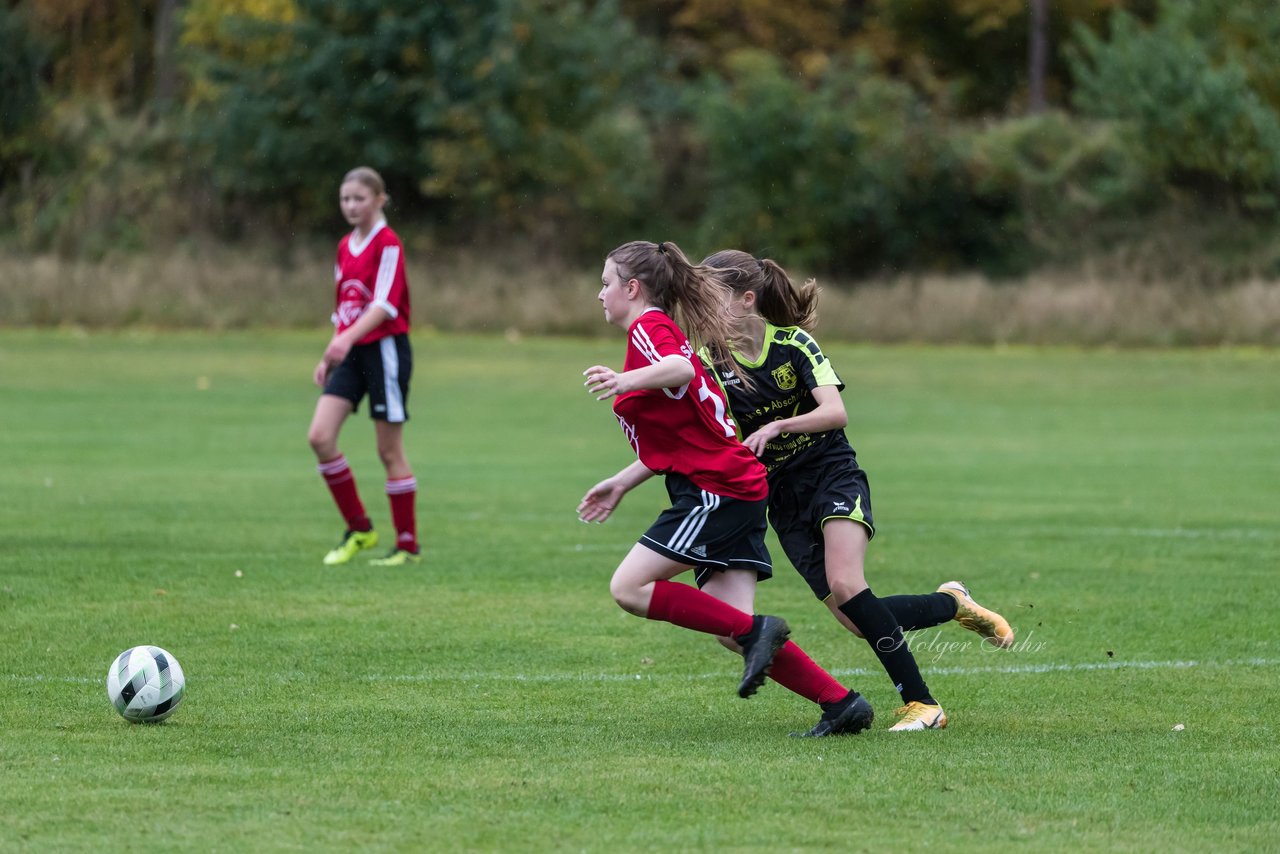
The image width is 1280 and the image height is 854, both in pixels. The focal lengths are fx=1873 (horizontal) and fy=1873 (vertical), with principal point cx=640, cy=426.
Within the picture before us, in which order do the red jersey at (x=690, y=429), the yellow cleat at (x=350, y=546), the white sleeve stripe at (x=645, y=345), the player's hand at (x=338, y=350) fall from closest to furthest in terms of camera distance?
1. the white sleeve stripe at (x=645, y=345)
2. the red jersey at (x=690, y=429)
3. the player's hand at (x=338, y=350)
4. the yellow cleat at (x=350, y=546)

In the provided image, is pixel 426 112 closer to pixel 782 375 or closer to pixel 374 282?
pixel 374 282

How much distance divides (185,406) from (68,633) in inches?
554

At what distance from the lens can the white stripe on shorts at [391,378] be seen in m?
9.90

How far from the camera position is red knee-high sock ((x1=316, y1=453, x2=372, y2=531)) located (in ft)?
33.1

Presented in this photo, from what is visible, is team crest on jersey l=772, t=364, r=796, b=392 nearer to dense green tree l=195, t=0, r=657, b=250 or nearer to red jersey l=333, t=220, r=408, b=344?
red jersey l=333, t=220, r=408, b=344

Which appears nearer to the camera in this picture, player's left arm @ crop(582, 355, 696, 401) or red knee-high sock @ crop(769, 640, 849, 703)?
player's left arm @ crop(582, 355, 696, 401)

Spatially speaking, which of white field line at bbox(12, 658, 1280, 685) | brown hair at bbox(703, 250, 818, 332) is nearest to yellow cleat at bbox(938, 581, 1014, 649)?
white field line at bbox(12, 658, 1280, 685)

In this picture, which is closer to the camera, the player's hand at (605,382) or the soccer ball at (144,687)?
the player's hand at (605,382)

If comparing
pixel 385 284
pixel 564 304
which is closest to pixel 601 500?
pixel 385 284

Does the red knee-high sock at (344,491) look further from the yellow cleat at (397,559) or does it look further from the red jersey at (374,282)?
the red jersey at (374,282)

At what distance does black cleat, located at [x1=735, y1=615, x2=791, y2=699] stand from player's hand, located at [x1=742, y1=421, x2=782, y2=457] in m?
0.54

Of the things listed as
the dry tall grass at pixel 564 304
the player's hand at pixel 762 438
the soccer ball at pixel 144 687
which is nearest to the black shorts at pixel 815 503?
the player's hand at pixel 762 438

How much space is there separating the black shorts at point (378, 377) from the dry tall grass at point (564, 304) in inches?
977

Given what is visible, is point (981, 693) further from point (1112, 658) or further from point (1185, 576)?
point (1185, 576)
